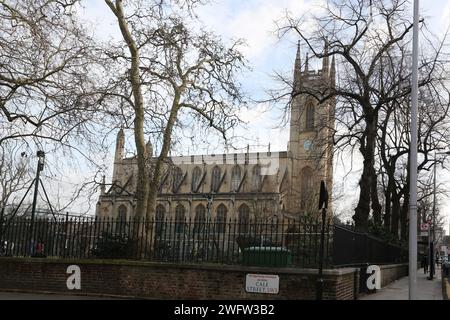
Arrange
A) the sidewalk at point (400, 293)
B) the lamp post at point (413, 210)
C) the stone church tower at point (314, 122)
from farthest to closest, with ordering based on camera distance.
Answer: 1. the stone church tower at point (314, 122)
2. the sidewalk at point (400, 293)
3. the lamp post at point (413, 210)

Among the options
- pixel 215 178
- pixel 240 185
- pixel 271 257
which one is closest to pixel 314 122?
pixel 271 257

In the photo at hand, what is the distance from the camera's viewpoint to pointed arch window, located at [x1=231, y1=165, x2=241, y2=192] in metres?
101

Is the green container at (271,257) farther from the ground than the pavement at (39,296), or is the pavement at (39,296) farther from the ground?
the green container at (271,257)

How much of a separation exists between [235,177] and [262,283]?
8814cm

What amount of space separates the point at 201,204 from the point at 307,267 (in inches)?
3216

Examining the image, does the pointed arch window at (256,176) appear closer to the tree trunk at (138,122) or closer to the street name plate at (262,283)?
the tree trunk at (138,122)

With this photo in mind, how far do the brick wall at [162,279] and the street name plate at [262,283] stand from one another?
129 millimetres

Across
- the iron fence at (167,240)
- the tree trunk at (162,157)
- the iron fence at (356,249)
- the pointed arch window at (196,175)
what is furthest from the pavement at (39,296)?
the pointed arch window at (196,175)

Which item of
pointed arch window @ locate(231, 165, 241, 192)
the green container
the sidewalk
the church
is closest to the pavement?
the green container

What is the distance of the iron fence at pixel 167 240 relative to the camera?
15078 millimetres

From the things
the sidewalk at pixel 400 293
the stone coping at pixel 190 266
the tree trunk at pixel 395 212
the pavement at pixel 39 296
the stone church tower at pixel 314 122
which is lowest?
the pavement at pixel 39 296

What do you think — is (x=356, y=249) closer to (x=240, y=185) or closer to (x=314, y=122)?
(x=314, y=122)
